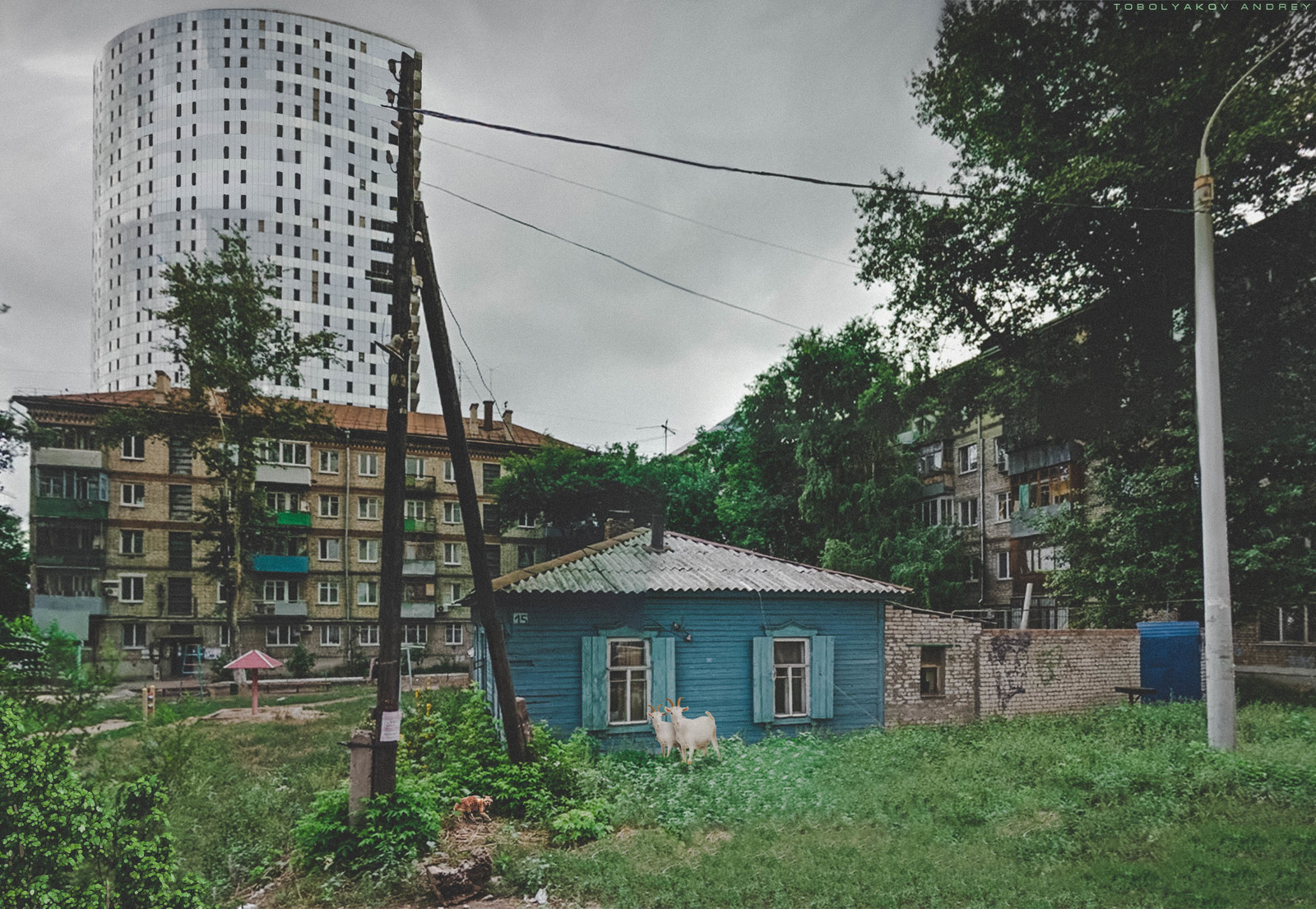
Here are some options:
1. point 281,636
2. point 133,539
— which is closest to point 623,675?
point 133,539

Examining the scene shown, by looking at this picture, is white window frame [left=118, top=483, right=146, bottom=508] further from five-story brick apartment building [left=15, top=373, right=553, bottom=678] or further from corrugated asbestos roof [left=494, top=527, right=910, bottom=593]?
corrugated asbestos roof [left=494, top=527, right=910, bottom=593]

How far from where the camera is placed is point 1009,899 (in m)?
6.23

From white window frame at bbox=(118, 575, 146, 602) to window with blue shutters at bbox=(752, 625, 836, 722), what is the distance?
25.6 metres

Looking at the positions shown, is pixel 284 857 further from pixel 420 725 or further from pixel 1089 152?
pixel 1089 152

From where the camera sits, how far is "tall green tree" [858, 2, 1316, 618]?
1666 centimetres

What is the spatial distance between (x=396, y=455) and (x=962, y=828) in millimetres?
7339

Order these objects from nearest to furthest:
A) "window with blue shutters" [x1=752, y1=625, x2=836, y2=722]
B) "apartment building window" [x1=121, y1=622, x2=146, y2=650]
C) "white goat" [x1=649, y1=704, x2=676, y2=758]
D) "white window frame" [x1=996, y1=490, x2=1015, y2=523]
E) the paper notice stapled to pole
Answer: the paper notice stapled to pole, "white goat" [x1=649, y1=704, x2=676, y2=758], "window with blue shutters" [x1=752, y1=625, x2=836, y2=722], "apartment building window" [x1=121, y1=622, x2=146, y2=650], "white window frame" [x1=996, y1=490, x2=1015, y2=523]

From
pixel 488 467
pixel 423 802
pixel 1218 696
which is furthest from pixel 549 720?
pixel 488 467

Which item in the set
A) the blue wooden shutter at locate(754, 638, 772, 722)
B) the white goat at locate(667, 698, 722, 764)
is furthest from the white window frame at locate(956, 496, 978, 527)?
the white goat at locate(667, 698, 722, 764)

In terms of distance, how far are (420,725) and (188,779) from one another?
867cm

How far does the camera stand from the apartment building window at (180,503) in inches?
1042

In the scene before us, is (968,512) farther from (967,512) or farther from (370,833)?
(370,833)

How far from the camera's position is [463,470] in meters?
9.51

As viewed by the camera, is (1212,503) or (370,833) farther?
(1212,503)
